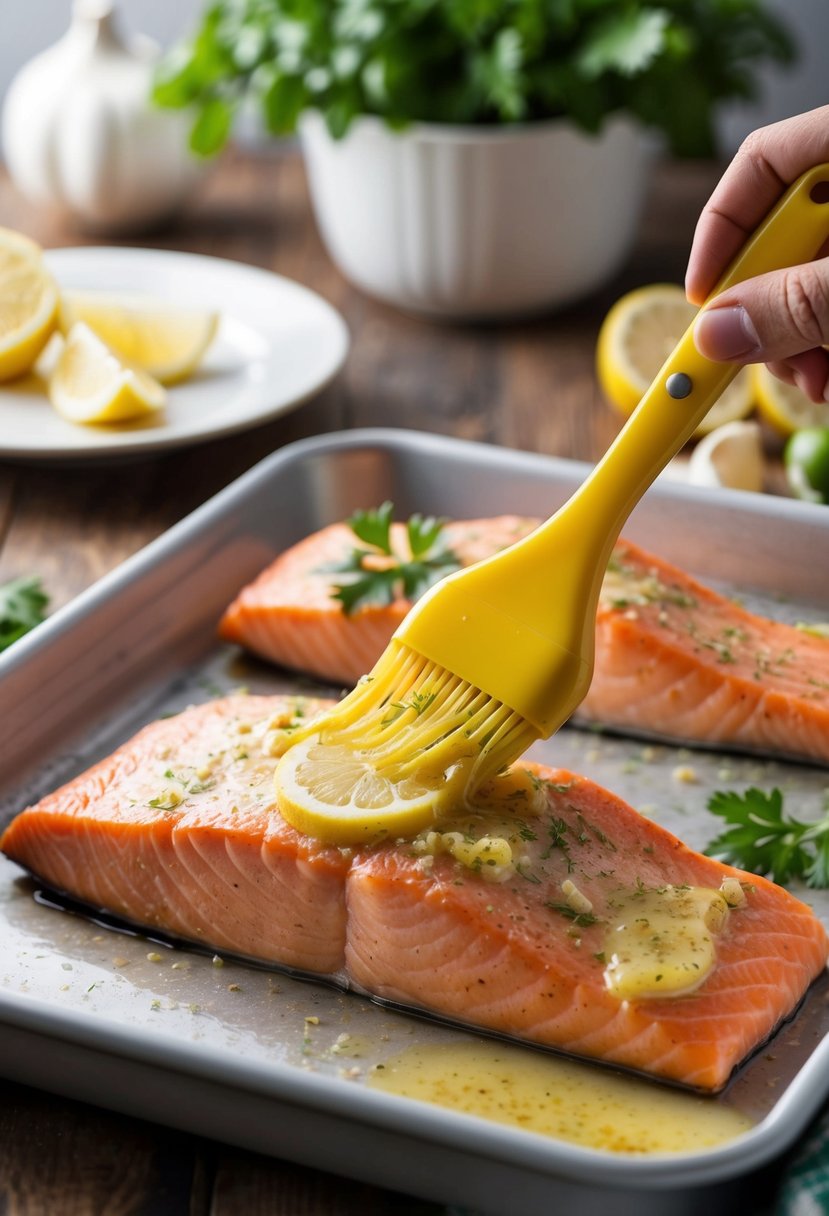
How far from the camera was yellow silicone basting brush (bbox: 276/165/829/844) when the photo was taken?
1881 millimetres

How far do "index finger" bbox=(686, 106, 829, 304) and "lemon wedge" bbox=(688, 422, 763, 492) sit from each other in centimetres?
107

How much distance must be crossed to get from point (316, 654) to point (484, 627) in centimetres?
76

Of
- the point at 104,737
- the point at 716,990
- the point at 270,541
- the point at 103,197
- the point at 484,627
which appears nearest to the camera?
the point at 716,990

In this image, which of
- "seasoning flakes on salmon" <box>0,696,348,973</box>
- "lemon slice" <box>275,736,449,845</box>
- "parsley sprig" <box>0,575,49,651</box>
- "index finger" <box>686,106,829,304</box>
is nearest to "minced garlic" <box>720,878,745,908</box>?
"lemon slice" <box>275,736,449,845</box>

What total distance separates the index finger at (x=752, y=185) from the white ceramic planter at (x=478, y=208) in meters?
1.59

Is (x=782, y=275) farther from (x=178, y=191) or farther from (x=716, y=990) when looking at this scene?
(x=178, y=191)

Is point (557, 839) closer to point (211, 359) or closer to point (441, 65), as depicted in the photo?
point (211, 359)

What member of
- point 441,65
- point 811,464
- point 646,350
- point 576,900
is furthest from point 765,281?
point 441,65

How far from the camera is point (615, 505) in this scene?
191cm

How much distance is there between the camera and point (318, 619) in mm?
2600

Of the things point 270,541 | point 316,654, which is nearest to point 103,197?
point 270,541

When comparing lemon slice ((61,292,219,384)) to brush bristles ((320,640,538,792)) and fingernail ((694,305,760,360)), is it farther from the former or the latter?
fingernail ((694,305,760,360))

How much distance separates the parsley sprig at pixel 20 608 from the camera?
2.56 m

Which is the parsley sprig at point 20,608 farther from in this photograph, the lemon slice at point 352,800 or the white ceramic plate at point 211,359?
the lemon slice at point 352,800
